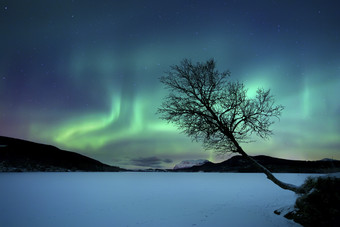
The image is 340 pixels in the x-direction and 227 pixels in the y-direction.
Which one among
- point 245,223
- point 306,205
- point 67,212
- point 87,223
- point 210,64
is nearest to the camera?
point 306,205

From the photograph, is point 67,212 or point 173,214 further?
point 67,212

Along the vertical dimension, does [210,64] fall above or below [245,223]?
above

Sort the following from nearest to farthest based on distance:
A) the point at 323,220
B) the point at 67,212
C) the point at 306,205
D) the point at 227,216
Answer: the point at 323,220
the point at 306,205
the point at 227,216
the point at 67,212

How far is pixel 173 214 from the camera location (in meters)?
15.9

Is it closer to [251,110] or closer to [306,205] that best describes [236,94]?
[251,110]

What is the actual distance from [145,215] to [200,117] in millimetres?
7803

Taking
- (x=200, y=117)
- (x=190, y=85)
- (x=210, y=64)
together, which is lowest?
(x=200, y=117)

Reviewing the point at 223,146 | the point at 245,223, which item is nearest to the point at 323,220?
the point at 245,223

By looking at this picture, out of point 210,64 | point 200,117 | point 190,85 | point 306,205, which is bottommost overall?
point 306,205

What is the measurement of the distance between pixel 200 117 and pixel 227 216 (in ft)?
21.8

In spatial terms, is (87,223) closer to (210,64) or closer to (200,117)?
(200,117)

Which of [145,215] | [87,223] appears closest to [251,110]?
[145,215]

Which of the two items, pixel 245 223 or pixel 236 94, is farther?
pixel 236 94

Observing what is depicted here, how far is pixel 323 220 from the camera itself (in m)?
10.3
